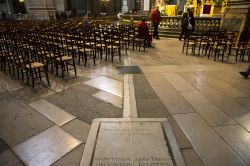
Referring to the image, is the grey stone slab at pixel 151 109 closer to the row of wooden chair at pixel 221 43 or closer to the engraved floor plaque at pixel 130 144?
the engraved floor plaque at pixel 130 144

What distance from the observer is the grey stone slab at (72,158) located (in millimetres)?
2557

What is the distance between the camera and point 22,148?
2838 mm

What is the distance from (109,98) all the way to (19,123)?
1779 mm

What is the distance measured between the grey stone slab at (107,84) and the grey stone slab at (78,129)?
1.34 meters

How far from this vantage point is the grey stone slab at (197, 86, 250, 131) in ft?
11.6

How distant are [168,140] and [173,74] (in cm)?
338

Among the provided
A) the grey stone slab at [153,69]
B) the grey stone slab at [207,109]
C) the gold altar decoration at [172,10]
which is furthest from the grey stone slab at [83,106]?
the gold altar decoration at [172,10]

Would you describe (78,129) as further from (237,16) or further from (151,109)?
(237,16)

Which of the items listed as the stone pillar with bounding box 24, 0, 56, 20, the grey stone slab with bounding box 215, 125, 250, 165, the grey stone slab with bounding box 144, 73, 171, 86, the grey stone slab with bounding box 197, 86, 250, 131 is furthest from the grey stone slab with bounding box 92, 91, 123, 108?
the stone pillar with bounding box 24, 0, 56, 20

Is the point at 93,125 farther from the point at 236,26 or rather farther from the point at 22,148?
the point at 236,26

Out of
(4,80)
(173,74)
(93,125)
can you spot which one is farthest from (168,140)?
(4,80)

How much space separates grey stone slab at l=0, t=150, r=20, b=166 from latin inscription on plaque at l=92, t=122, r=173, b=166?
1069 mm

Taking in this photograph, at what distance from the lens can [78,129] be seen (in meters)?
3.26

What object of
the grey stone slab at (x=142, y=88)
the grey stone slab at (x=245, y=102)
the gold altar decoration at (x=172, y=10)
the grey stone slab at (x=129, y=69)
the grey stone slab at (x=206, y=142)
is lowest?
the grey stone slab at (x=206, y=142)
